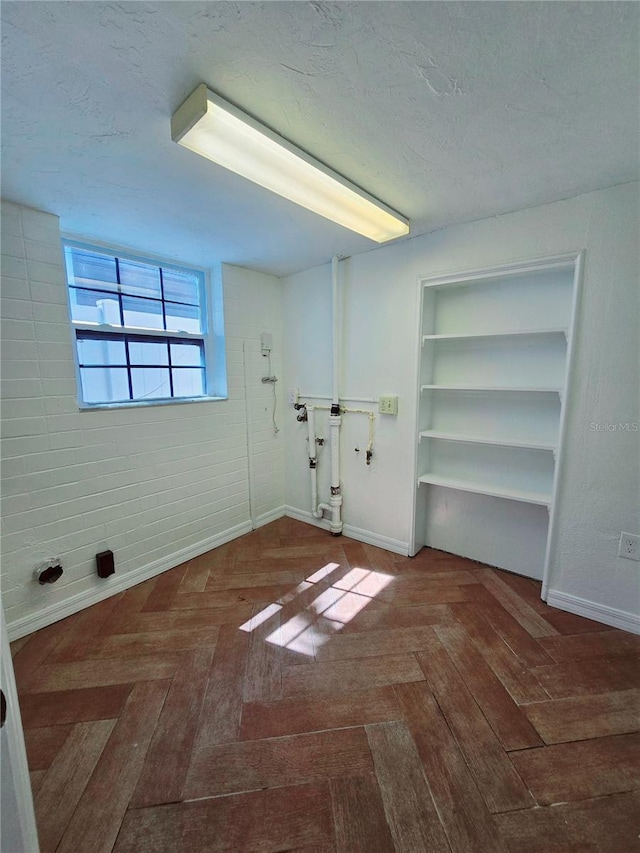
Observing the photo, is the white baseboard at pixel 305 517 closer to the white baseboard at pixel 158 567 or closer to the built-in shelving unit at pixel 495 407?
the white baseboard at pixel 158 567

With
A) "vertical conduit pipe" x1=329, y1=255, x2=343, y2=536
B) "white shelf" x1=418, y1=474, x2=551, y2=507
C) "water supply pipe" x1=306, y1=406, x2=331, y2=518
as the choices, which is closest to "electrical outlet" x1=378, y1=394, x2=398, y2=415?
"vertical conduit pipe" x1=329, y1=255, x2=343, y2=536

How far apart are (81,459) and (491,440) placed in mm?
2508

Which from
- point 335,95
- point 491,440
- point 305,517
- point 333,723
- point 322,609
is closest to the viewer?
point 335,95

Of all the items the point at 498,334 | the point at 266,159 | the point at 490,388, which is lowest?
the point at 490,388

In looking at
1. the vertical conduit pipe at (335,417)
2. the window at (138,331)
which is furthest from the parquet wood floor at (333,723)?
the window at (138,331)

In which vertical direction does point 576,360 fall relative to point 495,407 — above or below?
above

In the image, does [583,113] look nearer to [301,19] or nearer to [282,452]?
[301,19]

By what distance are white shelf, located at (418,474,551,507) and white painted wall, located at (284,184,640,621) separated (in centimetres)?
11

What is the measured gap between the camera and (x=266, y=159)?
1274 millimetres

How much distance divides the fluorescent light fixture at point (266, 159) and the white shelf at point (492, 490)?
1.68 meters

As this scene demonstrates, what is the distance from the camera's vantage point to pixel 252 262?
253 cm

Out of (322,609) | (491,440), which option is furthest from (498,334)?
(322,609)

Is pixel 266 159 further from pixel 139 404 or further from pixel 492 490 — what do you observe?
pixel 492 490

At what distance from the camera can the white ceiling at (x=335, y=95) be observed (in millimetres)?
817
